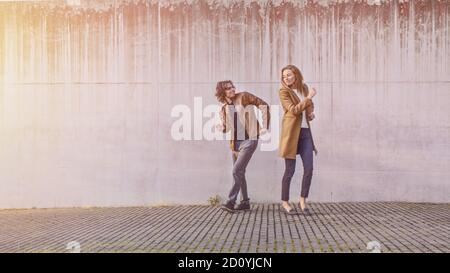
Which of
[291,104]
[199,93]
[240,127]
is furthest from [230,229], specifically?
[199,93]

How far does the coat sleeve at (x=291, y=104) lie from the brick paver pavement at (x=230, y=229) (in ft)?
4.97

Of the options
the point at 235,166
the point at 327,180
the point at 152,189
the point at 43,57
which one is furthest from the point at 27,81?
the point at 327,180

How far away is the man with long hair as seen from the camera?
10562 millimetres

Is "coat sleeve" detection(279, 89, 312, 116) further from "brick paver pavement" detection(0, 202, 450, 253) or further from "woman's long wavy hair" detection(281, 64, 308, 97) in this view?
"brick paver pavement" detection(0, 202, 450, 253)

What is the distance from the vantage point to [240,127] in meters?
10.7

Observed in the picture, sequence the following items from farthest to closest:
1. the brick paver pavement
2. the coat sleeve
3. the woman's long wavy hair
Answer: the woman's long wavy hair → the coat sleeve → the brick paver pavement

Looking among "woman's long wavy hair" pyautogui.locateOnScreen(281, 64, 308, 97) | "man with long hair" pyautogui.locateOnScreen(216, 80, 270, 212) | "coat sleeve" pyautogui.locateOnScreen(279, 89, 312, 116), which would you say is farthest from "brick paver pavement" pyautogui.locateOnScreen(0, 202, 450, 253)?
"woman's long wavy hair" pyautogui.locateOnScreen(281, 64, 308, 97)

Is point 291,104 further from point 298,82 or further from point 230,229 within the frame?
point 230,229

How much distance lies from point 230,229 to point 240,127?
2.34 metres

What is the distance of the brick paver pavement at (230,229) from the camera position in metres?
7.58

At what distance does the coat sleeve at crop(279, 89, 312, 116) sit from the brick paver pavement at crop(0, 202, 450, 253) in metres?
1.51

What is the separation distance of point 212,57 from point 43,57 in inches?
110

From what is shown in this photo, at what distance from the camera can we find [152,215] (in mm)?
10430
